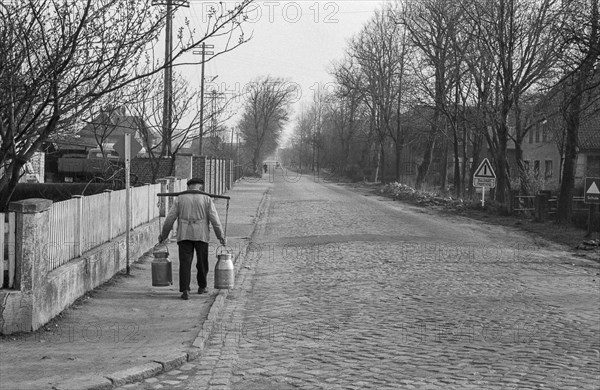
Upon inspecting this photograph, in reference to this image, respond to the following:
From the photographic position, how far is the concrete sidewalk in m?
6.52

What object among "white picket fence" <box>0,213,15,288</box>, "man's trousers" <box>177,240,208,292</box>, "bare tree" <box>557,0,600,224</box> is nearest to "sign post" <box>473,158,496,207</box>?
"bare tree" <box>557,0,600,224</box>

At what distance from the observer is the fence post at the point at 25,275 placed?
7.81m

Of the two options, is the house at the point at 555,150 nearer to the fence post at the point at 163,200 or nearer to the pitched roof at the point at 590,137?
the pitched roof at the point at 590,137

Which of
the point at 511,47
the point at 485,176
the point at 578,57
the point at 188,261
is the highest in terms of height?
the point at 511,47

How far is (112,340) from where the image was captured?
8.00 meters

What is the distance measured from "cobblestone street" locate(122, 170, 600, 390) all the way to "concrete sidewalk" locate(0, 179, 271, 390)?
246 millimetres

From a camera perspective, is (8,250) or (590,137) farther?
(590,137)

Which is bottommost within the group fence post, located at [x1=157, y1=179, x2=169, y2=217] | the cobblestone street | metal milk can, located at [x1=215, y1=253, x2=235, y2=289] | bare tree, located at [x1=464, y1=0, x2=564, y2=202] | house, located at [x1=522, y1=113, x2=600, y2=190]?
the cobblestone street

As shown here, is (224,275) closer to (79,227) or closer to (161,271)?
(161,271)

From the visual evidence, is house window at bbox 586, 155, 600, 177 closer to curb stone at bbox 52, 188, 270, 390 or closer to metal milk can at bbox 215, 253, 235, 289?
metal milk can at bbox 215, 253, 235, 289

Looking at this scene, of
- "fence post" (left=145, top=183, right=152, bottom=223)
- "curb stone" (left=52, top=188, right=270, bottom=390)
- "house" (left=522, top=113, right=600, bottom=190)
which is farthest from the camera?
"house" (left=522, top=113, right=600, bottom=190)

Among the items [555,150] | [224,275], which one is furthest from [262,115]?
[224,275]

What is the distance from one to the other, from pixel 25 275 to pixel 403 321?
4475 millimetres

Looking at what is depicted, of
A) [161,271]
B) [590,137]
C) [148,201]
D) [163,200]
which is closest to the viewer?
[161,271]
